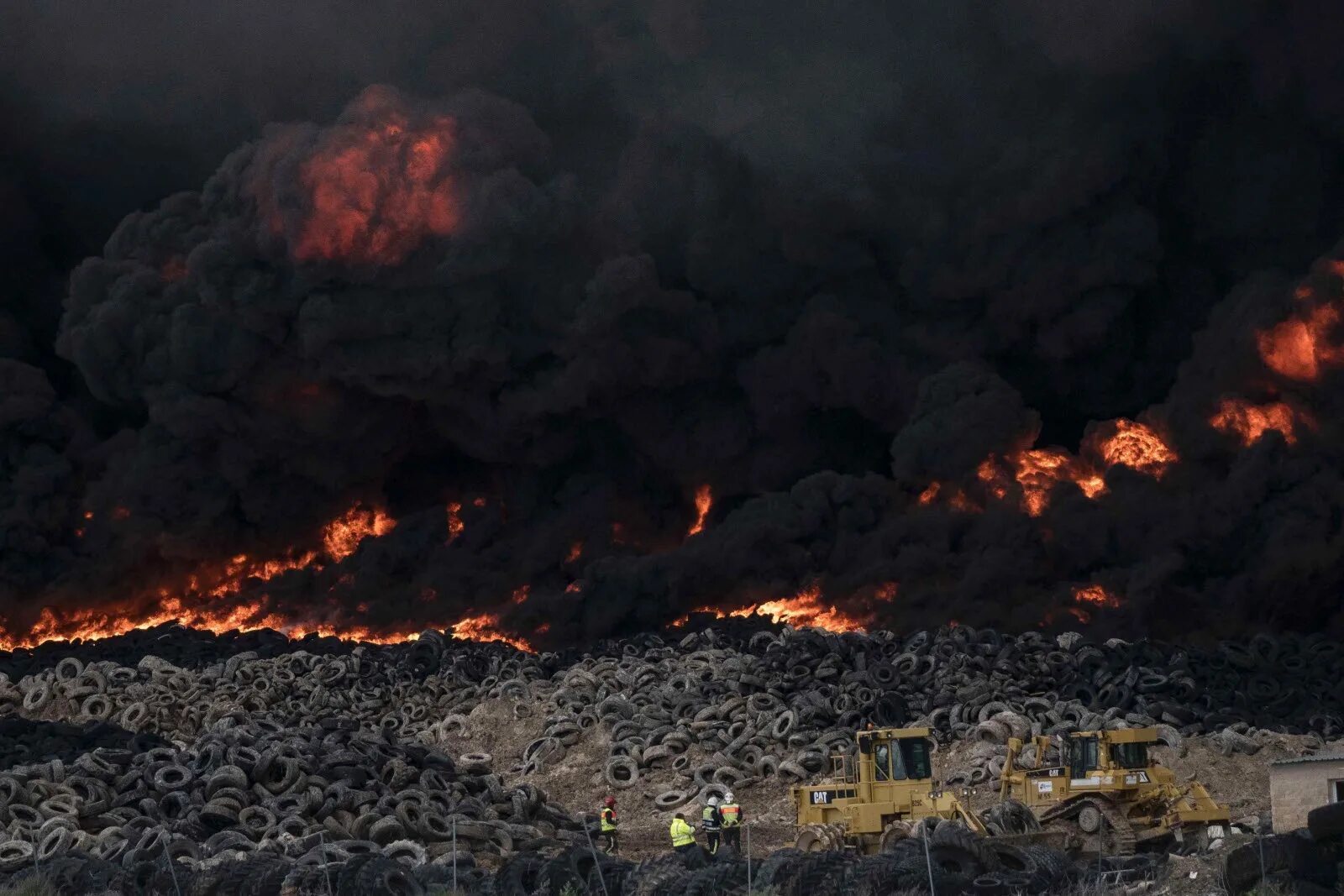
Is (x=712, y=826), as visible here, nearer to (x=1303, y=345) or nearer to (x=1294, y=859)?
(x=1294, y=859)

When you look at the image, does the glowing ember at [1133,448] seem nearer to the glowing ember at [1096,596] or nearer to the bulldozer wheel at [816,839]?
the glowing ember at [1096,596]

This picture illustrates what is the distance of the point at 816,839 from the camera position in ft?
94.9

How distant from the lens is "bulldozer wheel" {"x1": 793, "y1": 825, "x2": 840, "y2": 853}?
28.8 meters

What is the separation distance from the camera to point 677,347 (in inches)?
2667

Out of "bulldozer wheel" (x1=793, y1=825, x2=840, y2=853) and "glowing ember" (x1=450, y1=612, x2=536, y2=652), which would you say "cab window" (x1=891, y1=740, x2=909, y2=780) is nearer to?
"bulldozer wheel" (x1=793, y1=825, x2=840, y2=853)

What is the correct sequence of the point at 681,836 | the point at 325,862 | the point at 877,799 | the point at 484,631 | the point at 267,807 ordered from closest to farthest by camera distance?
the point at 681,836, the point at 325,862, the point at 877,799, the point at 267,807, the point at 484,631

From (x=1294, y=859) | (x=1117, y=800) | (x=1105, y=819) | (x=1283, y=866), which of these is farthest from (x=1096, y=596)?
(x=1294, y=859)

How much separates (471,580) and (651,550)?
28.3ft

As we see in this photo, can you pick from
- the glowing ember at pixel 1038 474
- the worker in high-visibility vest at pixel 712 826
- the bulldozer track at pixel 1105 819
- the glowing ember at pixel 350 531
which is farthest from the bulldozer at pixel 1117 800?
the glowing ember at pixel 350 531

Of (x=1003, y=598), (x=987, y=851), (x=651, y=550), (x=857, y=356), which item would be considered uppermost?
(x=857, y=356)

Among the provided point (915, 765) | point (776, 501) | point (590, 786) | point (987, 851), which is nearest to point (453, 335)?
point (776, 501)

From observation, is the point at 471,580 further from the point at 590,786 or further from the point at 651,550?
the point at 590,786

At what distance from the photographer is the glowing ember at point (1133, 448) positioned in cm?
5675

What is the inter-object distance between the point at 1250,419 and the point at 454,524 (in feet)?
112
